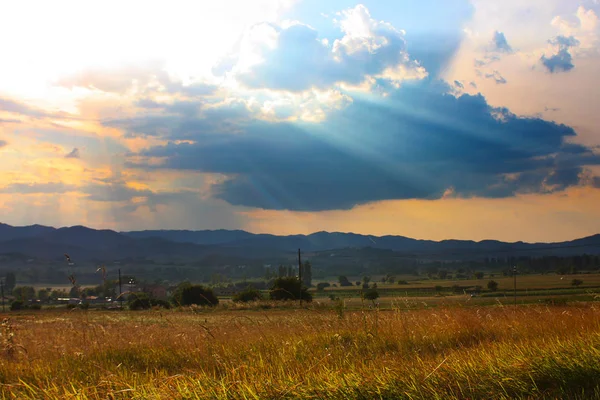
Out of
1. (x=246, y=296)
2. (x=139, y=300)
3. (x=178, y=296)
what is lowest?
(x=246, y=296)

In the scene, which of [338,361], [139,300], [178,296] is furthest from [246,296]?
[338,361]

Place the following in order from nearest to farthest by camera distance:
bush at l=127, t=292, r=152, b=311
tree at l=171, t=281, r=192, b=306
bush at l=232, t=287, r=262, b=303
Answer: tree at l=171, t=281, r=192, b=306 → bush at l=127, t=292, r=152, b=311 → bush at l=232, t=287, r=262, b=303

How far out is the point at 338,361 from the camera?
7781mm

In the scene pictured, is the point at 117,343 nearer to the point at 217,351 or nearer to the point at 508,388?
the point at 217,351

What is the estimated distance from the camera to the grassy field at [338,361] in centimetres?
567

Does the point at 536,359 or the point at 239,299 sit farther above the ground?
the point at 536,359

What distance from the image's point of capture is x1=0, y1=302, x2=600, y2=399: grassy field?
→ 567cm

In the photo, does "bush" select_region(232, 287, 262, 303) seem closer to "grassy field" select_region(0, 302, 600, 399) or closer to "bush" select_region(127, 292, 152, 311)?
"bush" select_region(127, 292, 152, 311)

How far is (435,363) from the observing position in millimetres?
6852

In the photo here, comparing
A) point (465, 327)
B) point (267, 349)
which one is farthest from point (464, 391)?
point (465, 327)

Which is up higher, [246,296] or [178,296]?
[178,296]

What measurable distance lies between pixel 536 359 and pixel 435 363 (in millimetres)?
1119

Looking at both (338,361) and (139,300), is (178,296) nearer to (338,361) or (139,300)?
(139,300)

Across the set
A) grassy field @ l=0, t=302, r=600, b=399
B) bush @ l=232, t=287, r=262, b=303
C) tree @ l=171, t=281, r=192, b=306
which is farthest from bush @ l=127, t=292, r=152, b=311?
bush @ l=232, t=287, r=262, b=303
